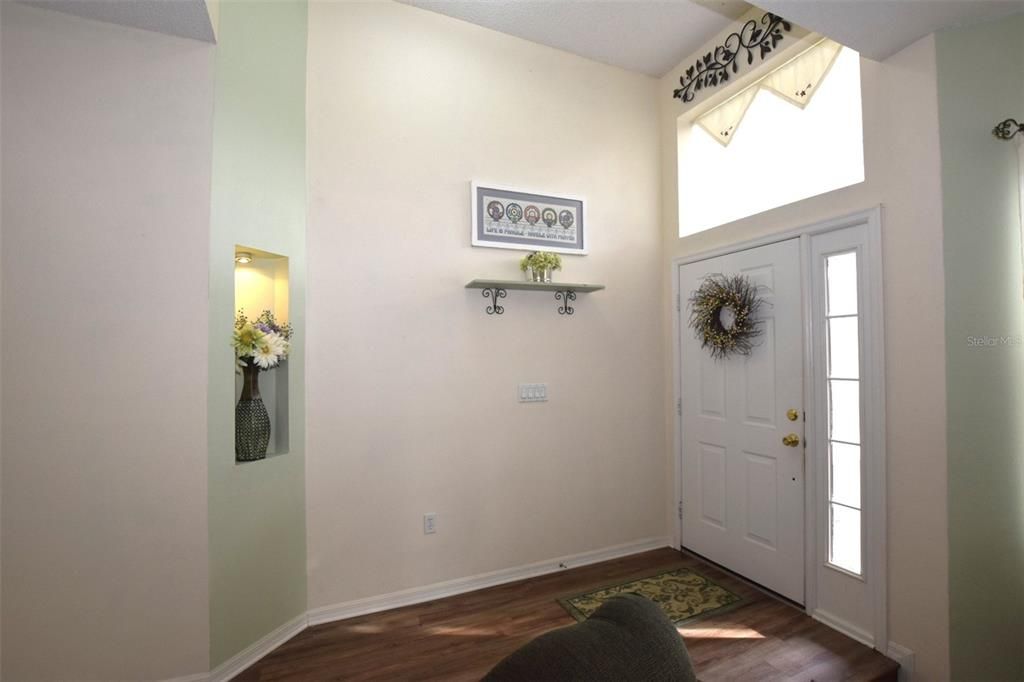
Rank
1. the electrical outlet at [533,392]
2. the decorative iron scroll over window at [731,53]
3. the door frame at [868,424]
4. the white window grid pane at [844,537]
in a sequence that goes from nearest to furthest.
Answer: the door frame at [868,424], the white window grid pane at [844,537], the decorative iron scroll over window at [731,53], the electrical outlet at [533,392]

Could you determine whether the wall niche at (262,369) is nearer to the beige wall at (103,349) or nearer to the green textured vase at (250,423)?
the green textured vase at (250,423)

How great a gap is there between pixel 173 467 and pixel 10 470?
49 cm

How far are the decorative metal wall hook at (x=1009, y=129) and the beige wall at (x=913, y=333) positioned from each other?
0.19 meters

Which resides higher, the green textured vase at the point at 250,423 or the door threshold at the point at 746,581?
the green textured vase at the point at 250,423

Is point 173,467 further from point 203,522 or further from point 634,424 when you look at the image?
point 634,424

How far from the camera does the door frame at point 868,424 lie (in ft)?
7.06

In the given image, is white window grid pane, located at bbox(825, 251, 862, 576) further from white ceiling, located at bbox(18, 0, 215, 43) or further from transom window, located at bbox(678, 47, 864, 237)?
white ceiling, located at bbox(18, 0, 215, 43)

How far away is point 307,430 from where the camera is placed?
8.05 feet

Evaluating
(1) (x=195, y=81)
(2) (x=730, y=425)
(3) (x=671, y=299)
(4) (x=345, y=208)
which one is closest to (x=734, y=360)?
(2) (x=730, y=425)

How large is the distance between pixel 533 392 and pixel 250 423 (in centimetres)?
155

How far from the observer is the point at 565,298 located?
308cm

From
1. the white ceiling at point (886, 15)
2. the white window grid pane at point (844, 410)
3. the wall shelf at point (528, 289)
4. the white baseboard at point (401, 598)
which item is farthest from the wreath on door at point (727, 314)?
the white baseboard at point (401, 598)

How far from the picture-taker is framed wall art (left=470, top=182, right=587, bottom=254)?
9.43 feet

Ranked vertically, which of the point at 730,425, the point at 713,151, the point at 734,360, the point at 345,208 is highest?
the point at 713,151
